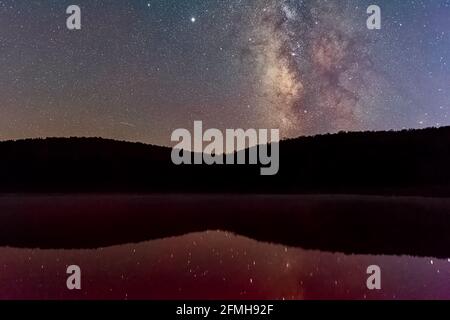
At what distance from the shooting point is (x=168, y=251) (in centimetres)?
778

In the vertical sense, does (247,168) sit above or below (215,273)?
above

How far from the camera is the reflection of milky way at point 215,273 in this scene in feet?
17.7

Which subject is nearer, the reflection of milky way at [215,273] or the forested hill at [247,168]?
the reflection of milky way at [215,273]

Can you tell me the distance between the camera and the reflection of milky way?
5402 millimetres

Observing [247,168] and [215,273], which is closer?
[215,273]

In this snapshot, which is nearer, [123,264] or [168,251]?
[123,264]

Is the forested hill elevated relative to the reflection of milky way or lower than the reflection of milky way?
elevated

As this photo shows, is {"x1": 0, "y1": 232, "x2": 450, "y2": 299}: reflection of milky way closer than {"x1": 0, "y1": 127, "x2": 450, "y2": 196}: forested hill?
Yes

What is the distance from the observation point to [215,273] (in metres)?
6.35

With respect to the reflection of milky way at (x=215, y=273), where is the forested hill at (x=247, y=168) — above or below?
above

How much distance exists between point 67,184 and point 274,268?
20.0 m
